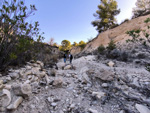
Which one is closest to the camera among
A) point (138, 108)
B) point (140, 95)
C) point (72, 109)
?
point (138, 108)

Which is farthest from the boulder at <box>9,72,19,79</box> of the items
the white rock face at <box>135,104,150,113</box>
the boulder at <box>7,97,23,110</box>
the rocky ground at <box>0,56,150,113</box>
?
the white rock face at <box>135,104,150,113</box>

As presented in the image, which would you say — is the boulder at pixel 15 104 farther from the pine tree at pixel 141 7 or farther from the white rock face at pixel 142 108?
the pine tree at pixel 141 7

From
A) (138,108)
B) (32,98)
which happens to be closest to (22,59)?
(32,98)

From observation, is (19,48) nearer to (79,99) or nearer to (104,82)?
(79,99)

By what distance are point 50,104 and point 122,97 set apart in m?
1.90

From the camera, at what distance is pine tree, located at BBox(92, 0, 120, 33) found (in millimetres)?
16938

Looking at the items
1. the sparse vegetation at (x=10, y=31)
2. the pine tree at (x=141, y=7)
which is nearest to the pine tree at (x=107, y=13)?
the pine tree at (x=141, y=7)

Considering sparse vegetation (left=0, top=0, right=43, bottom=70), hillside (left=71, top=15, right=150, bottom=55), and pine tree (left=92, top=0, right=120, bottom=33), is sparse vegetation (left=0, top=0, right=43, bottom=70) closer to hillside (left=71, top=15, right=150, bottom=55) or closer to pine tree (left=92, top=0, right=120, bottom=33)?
hillside (left=71, top=15, right=150, bottom=55)

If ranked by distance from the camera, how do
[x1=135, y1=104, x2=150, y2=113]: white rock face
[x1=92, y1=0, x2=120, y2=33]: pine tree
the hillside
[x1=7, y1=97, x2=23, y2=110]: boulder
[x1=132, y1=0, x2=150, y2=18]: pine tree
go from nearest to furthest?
[x1=7, y1=97, x2=23, y2=110]: boulder
[x1=135, y1=104, x2=150, y2=113]: white rock face
the hillside
[x1=132, y1=0, x2=150, y2=18]: pine tree
[x1=92, y1=0, x2=120, y2=33]: pine tree

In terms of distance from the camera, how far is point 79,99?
230 centimetres

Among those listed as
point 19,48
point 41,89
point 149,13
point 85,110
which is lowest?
point 85,110

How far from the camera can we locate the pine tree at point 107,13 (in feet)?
55.6

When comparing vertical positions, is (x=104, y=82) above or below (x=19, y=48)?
below

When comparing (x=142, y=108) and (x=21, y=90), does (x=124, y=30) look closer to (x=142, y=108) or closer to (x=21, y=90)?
(x=142, y=108)
